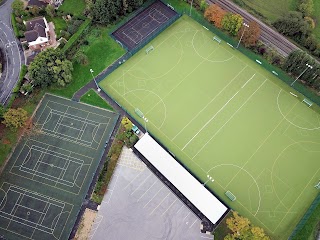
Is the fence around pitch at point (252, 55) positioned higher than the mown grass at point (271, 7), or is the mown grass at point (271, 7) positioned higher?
the mown grass at point (271, 7)

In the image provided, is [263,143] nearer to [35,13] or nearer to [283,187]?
[283,187]

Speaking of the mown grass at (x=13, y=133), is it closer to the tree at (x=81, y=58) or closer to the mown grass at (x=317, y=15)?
the tree at (x=81, y=58)

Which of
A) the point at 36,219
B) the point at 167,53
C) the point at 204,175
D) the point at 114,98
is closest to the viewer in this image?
the point at 36,219

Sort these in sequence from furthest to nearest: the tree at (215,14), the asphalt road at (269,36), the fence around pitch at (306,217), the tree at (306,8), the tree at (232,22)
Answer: the tree at (306,8)
the asphalt road at (269,36)
the tree at (215,14)
the tree at (232,22)
the fence around pitch at (306,217)

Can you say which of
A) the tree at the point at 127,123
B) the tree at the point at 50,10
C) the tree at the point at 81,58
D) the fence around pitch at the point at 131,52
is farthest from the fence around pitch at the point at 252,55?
the tree at the point at 127,123

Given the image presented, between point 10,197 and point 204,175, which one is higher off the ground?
point 204,175

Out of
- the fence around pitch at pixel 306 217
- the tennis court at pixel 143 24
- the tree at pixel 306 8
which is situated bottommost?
the fence around pitch at pixel 306 217

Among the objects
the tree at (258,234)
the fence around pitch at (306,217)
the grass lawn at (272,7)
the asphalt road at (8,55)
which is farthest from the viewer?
the grass lawn at (272,7)

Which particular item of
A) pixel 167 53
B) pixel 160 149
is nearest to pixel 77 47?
pixel 167 53
